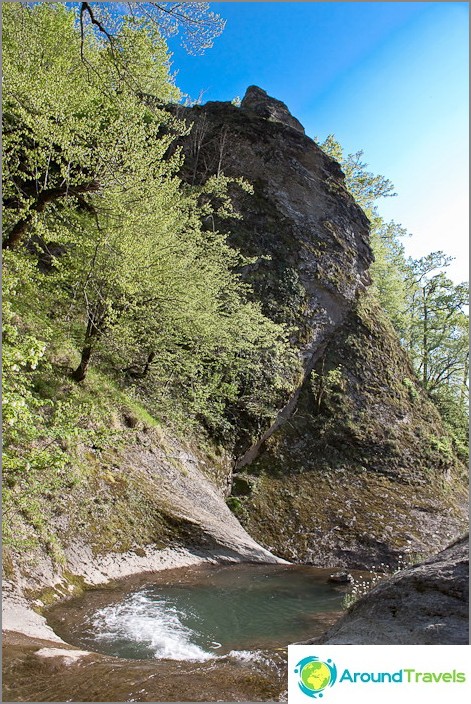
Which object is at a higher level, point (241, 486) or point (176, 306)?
point (176, 306)

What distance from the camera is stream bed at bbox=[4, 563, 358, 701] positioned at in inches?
183

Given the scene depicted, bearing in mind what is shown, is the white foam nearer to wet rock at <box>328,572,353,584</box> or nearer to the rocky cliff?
the rocky cliff

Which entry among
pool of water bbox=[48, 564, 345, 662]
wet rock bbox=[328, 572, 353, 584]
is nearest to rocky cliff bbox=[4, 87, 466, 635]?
pool of water bbox=[48, 564, 345, 662]

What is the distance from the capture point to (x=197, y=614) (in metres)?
8.53

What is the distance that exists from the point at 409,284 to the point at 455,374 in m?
7.58

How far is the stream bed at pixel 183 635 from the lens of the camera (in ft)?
15.2

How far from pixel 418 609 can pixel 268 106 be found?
31.1 m

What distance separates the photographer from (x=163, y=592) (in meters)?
9.23

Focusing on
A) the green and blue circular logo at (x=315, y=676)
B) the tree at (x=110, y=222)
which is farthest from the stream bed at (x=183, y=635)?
the tree at (x=110, y=222)

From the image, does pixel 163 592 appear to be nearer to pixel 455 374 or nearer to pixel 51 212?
pixel 51 212

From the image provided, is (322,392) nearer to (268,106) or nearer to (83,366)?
(83,366)

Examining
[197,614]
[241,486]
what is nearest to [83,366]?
[197,614]

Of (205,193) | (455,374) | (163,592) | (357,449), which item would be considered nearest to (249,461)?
(357,449)

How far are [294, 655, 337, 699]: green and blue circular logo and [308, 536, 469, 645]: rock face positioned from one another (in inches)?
33.9
